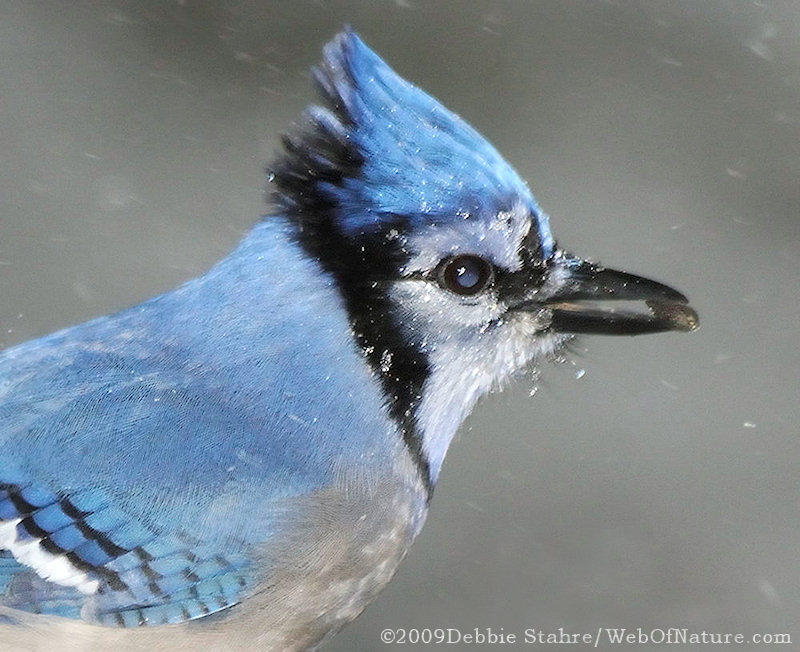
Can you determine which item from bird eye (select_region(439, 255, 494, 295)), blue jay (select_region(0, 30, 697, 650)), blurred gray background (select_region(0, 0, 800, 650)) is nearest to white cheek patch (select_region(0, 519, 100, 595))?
blue jay (select_region(0, 30, 697, 650))

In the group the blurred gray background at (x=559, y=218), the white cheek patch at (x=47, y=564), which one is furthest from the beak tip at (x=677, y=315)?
the blurred gray background at (x=559, y=218)

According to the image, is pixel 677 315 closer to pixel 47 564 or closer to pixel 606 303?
pixel 606 303

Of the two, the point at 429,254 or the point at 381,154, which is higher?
the point at 381,154

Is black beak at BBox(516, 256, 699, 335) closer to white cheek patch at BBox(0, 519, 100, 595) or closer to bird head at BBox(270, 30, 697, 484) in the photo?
bird head at BBox(270, 30, 697, 484)

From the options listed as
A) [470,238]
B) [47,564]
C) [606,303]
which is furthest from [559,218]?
[47,564]

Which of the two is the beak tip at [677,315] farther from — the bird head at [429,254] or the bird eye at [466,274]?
the bird eye at [466,274]

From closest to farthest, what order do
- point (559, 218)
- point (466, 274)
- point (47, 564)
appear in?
point (47, 564)
point (466, 274)
point (559, 218)

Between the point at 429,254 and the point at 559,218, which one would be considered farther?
the point at 559,218

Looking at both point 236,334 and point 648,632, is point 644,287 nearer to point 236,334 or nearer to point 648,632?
point 236,334
